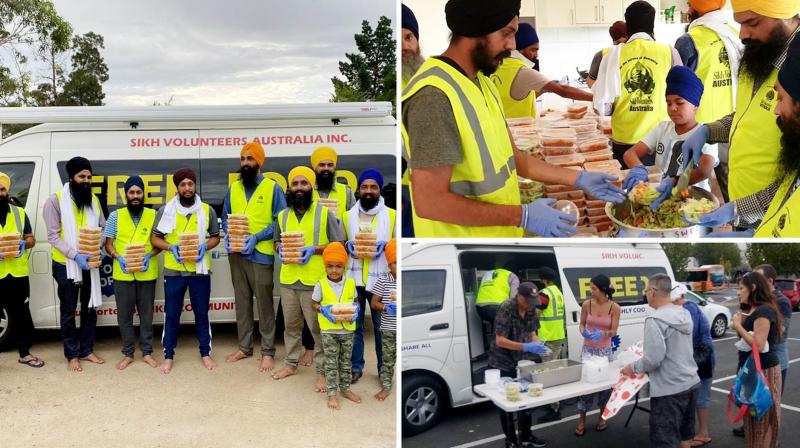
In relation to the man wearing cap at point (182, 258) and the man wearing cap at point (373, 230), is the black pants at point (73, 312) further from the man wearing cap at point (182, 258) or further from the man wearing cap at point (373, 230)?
the man wearing cap at point (373, 230)

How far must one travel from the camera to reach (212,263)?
5691 mm

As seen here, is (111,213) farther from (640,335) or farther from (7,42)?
(7,42)

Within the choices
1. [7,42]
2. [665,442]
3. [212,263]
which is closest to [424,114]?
[665,442]

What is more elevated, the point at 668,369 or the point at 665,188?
the point at 665,188

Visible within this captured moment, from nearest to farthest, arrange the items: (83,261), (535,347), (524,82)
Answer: (524,82)
(535,347)
(83,261)

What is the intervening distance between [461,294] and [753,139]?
96 centimetres

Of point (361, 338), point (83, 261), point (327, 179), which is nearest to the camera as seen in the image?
point (361, 338)

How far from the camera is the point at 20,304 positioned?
17.5 ft

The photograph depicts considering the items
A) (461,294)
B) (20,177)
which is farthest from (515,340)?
(20,177)

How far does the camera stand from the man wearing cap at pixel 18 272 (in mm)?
5211

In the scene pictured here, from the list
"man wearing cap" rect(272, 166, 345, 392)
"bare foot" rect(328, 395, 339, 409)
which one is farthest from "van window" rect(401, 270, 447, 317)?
"man wearing cap" rect(272, 166, 345, 392)

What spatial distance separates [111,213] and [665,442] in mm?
4391

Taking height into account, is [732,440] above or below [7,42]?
below

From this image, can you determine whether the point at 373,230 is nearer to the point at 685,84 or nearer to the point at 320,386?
the point at 320,386
